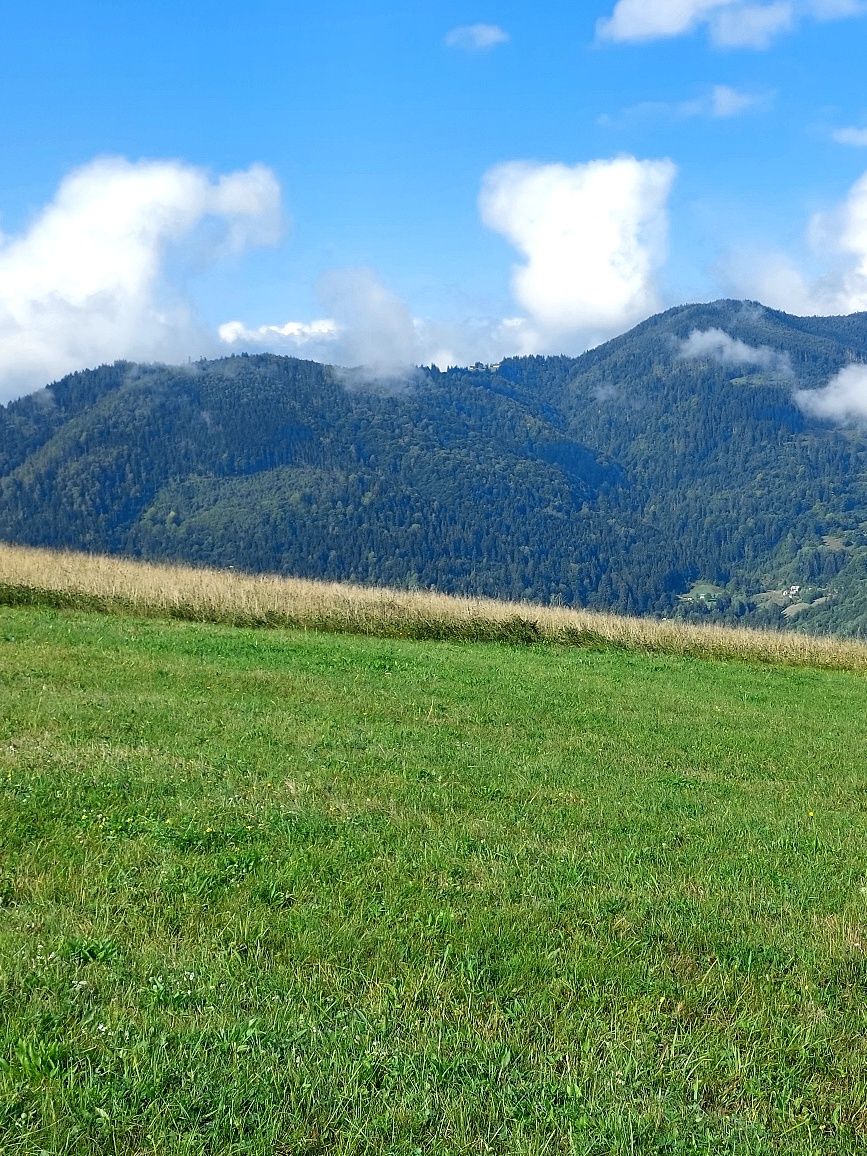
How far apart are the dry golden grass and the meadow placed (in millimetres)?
18618

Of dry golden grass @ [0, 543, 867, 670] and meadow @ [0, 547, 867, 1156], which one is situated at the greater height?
dry golden grass @ [0, 543, 867, 670]

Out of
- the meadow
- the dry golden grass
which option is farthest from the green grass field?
the dry golden grass

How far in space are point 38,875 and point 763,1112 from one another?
16.8ft

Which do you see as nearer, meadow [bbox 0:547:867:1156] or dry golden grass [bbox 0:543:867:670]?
meadow [bbox 0:547:867:1156]

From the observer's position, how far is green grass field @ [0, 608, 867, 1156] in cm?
445

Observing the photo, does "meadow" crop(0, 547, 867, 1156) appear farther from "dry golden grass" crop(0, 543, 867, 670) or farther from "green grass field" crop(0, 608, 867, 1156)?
"dry golden grass" crop(0, 543, 867, 670)

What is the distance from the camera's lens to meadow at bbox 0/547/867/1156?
445 centimetres

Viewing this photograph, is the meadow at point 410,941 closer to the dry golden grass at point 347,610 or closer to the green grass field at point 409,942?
the green grass field at point 409,942

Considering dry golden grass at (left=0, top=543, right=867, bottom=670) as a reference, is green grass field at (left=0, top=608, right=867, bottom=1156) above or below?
below

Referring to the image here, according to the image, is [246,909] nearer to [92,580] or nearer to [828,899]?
[828,899]

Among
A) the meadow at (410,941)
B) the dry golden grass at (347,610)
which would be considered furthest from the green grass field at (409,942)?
the dry golden grass at (347,610)

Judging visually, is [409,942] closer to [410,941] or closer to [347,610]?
[410,941]

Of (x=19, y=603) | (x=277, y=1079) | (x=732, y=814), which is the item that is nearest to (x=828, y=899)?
(x=732, y=814)

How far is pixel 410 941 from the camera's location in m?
6.20
